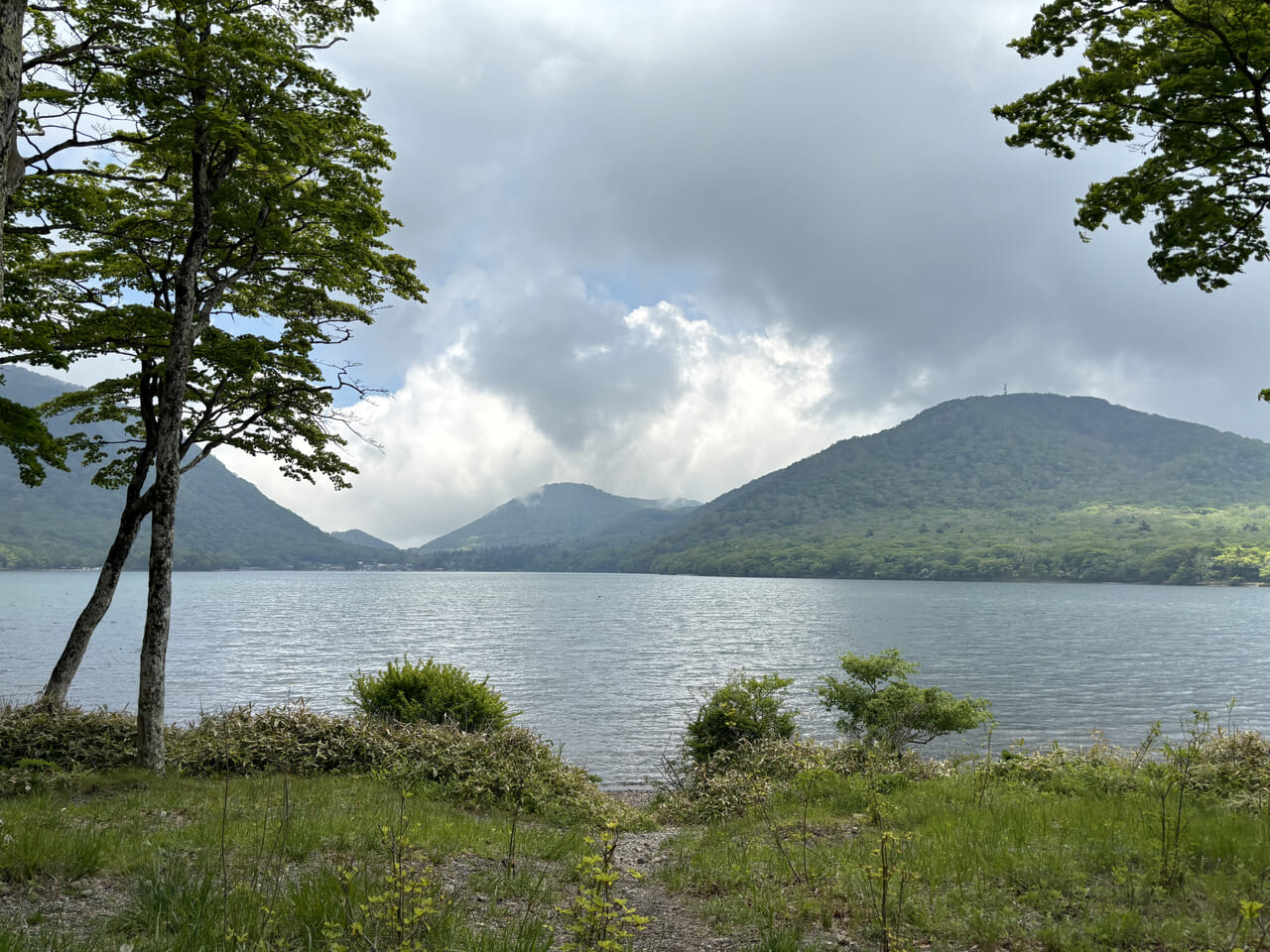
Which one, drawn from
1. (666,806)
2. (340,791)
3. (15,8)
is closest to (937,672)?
(666,806)

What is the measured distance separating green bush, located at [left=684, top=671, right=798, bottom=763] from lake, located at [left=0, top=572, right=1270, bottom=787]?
5.35 metres

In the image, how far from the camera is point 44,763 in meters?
12.4

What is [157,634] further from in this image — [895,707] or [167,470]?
[895,707]

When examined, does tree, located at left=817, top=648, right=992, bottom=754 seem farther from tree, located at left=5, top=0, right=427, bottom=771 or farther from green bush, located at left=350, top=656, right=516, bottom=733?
tree, located at left=5, top=0, right=427, bottom=771

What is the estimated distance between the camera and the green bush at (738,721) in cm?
1984

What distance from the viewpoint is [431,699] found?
742 inches

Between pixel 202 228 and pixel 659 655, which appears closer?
pixel 202 228

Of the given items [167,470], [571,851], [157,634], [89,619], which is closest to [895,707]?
[571,851]

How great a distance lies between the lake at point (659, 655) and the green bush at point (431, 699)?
7.75 m

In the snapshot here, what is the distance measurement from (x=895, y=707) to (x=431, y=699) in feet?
46.0

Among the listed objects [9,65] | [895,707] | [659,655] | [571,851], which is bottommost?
[659,655]

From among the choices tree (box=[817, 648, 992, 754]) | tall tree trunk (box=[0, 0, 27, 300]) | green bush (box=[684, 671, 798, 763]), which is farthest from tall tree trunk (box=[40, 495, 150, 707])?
tree (box=[817, 648, 992, 754])

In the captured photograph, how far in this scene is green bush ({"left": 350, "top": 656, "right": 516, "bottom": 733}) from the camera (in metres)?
18.7

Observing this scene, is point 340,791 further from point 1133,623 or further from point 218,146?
point 1133,623
